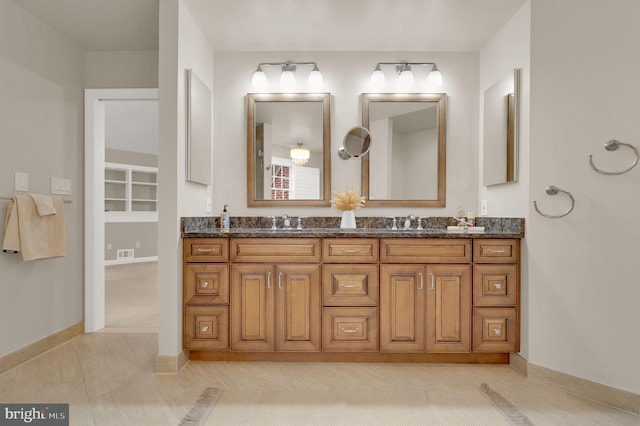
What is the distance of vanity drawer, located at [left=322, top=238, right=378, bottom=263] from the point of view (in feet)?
8.07

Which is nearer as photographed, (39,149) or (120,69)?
(39,149)

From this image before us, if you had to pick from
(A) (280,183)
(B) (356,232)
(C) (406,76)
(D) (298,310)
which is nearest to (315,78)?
(C) (406,76)

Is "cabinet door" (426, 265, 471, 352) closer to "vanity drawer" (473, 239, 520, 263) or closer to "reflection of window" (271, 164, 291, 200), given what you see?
"vanity drawer" (473, 239, 520, 263)

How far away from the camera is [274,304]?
8.03 ft

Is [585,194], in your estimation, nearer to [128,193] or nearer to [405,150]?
[405,150]

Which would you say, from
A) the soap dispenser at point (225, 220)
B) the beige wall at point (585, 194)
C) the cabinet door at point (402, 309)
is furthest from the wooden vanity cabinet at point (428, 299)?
the soap dispenser at point (225, 220)

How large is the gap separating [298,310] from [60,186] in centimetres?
215

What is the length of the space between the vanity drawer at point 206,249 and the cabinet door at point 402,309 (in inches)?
43.0

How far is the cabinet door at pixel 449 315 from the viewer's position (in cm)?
242

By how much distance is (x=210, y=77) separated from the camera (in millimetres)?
2980

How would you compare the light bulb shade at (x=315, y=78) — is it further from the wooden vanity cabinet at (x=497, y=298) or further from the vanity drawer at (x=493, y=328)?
the vanity drawer at (x=493, y=328)

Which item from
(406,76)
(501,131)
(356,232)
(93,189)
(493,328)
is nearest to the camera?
(493,328)

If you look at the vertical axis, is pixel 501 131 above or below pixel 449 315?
above

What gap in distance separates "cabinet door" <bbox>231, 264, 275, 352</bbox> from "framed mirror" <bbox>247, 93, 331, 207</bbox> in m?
0.81
